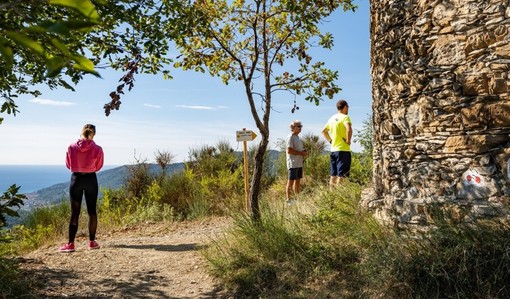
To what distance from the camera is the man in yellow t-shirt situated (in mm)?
8188

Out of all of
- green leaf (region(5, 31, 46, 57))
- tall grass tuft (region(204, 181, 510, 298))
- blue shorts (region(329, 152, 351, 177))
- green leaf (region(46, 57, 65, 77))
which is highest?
green leaf (region(5, 31, 46, 57))

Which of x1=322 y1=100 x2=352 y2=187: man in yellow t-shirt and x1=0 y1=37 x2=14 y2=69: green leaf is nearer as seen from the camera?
x1=0 y1=37 x2=14 y2=69: green leaf

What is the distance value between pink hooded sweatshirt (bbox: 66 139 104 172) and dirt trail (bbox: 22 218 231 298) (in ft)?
4.73

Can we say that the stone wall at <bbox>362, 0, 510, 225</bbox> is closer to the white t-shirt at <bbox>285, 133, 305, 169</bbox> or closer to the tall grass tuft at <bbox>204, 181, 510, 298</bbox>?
the tall grass tuft at <bbox>204, 181, 510, 298</bbox>

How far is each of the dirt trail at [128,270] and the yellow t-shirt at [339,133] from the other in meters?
3.07

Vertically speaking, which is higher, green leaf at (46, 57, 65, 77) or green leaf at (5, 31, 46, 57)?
green leaf at (5, 31, 46, 57)

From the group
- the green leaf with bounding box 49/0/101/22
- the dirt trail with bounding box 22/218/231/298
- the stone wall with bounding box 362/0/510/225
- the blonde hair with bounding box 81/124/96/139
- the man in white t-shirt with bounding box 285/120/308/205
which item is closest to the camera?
the green leaf with bounding box 49/0/101/22

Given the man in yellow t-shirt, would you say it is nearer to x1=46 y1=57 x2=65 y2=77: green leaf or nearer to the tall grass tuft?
the tall grass tuft

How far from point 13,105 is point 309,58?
14.8ft

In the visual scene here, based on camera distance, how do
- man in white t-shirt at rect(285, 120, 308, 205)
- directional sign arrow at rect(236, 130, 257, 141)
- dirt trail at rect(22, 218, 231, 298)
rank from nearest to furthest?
dirt trail at rect(22, 218, 231, 298) < directional sign arrow at rect(236, 130, 257, 141) < man in white t-shirt at rect(285, 120, 308, 205)

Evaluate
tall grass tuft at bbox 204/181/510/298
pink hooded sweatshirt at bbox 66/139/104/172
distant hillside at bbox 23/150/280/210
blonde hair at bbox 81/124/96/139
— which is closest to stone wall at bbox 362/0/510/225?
tall grass tuft at bbox 204/181/510/298

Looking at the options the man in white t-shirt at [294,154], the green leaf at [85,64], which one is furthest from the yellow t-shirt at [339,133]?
the green leaf at [85,64]

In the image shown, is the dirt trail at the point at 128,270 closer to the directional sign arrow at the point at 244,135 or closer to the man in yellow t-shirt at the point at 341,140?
the directional sign arrow at the point at 244,135

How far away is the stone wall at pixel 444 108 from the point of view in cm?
391
